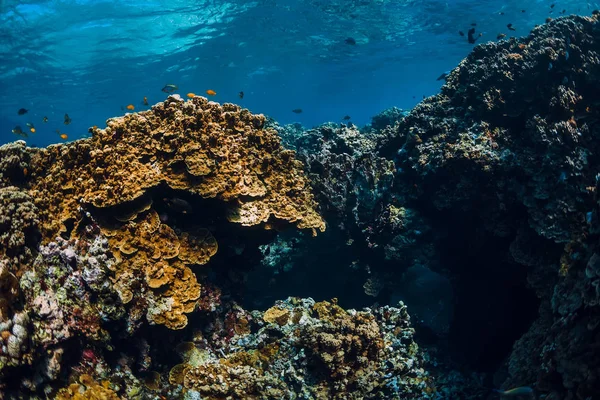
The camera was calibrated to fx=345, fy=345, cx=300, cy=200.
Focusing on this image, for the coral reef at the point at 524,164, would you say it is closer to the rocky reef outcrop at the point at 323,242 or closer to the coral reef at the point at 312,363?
the rocky reef outcrop at the point at 323,242

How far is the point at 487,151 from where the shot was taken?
6840 mm

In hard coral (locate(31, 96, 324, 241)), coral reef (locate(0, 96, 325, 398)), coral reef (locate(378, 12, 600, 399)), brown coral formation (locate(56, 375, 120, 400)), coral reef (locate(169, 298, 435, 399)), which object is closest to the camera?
brown coral formation (locate(56, 375, 120, 400))

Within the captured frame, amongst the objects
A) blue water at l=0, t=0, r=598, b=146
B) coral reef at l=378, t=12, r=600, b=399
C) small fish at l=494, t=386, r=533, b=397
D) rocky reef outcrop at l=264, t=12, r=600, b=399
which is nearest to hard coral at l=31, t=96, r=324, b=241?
rocky reef outcrop at l=264, t=12, r=600, b=399

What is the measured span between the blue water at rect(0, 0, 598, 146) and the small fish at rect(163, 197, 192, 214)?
14390 mm

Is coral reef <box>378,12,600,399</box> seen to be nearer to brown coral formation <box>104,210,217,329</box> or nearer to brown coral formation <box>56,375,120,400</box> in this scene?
brown coral formation <box>104,210,217,329</box>

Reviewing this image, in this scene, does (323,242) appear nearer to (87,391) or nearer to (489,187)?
(489,187)

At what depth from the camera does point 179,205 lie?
5820 mm

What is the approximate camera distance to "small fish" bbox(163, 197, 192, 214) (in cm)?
576

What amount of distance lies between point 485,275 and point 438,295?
4056 mm

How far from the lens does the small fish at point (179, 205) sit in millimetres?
5762

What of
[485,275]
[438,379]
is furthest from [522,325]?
[438,379]

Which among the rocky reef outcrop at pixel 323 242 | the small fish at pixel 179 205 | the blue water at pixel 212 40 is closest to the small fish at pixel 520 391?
the rocky reef outcrop at pixel 323 242

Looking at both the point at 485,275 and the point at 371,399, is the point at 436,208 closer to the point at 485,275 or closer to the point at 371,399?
the point at 485,275

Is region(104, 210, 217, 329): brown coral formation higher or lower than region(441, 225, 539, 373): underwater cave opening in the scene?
higher
